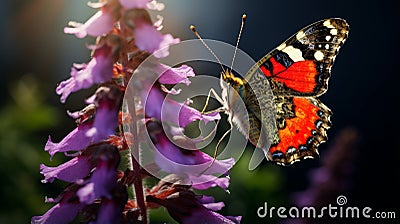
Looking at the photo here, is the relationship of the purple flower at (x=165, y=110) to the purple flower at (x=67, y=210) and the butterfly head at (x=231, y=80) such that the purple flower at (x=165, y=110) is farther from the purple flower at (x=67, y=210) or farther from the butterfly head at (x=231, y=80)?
the butterfly head at (x=231, y=80)

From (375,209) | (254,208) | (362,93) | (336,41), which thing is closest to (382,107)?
(362,93)

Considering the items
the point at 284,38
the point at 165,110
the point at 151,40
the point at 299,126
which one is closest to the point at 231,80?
the point at 299,126

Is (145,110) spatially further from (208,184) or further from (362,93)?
(362,93)

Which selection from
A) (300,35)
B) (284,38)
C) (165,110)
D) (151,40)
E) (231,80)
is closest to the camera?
(151,40)

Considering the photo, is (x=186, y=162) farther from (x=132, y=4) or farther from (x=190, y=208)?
(x=132, y=4)

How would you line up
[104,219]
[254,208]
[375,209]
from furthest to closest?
[375,209] < [254,208] < [104,219]

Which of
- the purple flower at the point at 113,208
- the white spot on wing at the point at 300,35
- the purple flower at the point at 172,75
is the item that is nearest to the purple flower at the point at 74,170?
the purple flower at the point at 113,208

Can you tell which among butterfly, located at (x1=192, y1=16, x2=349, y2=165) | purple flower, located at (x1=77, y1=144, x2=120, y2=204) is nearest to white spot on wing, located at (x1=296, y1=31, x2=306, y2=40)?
butterfly, located at (x1=192, y1=16, x2=349, y2=165)
